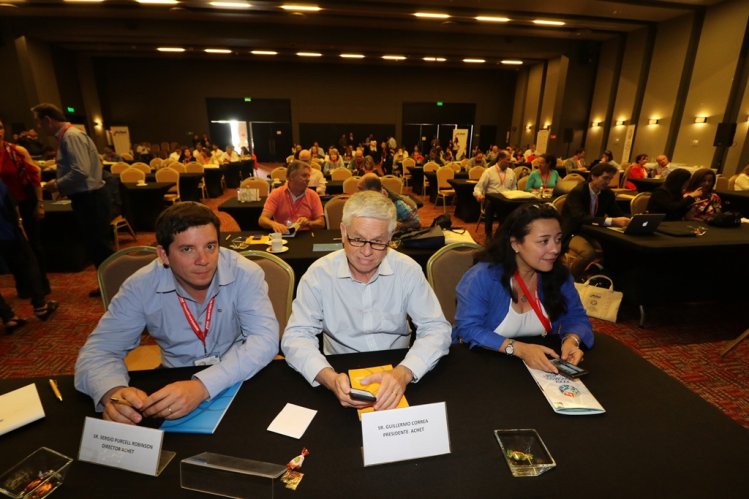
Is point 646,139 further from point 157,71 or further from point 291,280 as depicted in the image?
point 157,71

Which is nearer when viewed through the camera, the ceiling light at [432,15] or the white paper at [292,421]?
the white paper at [292,421]

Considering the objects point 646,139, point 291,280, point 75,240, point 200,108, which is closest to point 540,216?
point 291,280

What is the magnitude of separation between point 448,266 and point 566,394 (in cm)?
104

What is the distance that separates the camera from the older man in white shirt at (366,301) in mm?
1336

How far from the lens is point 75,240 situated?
4625mm

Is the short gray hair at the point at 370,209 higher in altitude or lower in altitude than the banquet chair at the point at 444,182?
higher

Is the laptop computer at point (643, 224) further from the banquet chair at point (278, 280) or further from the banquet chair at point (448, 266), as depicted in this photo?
the banquet chair at point (278, 280)

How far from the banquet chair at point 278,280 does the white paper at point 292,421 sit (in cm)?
85

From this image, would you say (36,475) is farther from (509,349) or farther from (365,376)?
(509,349)

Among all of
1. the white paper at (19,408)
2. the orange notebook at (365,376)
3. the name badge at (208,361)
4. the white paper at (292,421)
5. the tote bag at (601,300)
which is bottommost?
the tote bag at (601,300)

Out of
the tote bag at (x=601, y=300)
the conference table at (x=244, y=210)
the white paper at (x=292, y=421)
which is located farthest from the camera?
the conference table at (x=244, y=210)

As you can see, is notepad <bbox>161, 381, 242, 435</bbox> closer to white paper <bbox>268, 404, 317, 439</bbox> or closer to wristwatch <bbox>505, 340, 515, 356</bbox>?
white paper <bbox>268, 404, 317, 439</bbox>

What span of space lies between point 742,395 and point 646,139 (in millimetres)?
11138

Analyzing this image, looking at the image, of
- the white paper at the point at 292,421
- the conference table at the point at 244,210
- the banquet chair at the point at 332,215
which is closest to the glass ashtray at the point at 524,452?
the white paper at the point at 292,421
